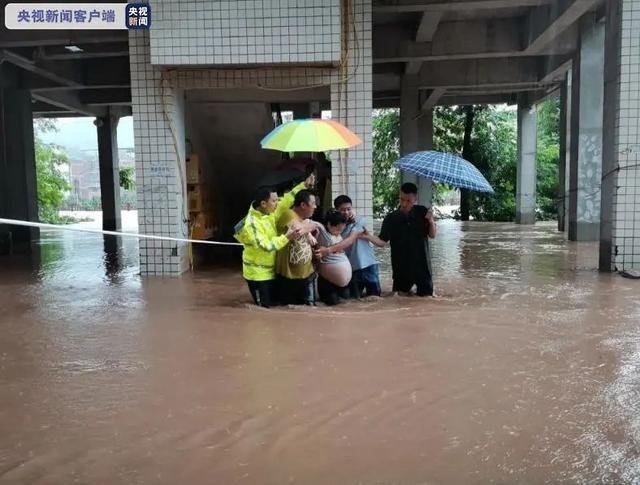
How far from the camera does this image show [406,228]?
675cm

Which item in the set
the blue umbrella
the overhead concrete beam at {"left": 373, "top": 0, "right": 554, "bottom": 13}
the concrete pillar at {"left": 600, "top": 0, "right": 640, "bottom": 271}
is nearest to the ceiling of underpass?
the overhead concrete beam at {"left": 373, "top": 0, "right": 554, "bottom": 13}

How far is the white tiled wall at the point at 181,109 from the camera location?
8.07 metres

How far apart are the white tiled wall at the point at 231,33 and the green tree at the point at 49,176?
1930cm

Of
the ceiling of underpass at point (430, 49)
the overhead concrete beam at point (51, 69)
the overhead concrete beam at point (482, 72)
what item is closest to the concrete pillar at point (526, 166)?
the ceiling of underpass at point (430, 49)

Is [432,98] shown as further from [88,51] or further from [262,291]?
[262,291]

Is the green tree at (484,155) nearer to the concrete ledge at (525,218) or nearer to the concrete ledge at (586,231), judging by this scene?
the concrete ledge at (525,218)

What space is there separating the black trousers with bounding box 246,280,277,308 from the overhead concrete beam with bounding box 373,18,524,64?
29.1 ft

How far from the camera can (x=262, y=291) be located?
6.36 metres

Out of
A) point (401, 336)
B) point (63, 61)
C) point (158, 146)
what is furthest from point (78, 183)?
point (401, 336)

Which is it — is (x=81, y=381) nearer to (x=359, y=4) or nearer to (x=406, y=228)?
(x=406, y=228)

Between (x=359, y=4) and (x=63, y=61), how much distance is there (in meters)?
9.66

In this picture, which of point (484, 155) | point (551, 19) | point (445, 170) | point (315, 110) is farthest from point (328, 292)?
point (484, 155)

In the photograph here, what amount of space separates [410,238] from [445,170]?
0.97 meters

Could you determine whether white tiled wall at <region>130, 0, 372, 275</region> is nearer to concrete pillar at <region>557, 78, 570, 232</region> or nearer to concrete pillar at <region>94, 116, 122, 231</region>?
concrete pillar at <region>557, 78, 570, 232</region>
